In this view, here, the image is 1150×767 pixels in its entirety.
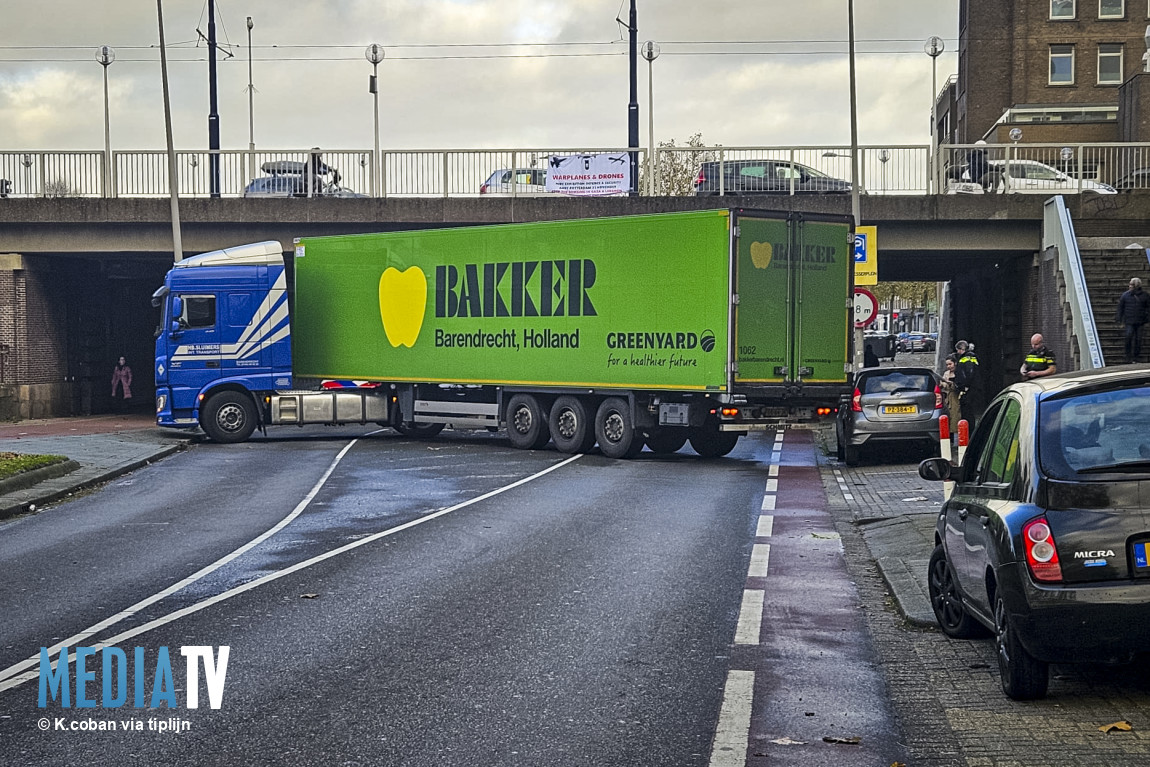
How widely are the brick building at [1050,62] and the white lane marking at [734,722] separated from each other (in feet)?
210

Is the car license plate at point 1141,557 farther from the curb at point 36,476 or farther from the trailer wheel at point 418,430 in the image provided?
the trailer wheel at point 418,430

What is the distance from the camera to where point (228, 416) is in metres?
25.7

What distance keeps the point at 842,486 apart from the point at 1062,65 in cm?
5835

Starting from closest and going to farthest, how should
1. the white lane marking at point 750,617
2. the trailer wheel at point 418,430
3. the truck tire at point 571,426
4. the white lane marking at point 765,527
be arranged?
the white lane marking at point 750,617 < the white lane marking at point 765,527 < the truck tire at point 571,426 < the trailer wheel at point 418,430

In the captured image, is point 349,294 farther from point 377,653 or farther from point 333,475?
point 377,653

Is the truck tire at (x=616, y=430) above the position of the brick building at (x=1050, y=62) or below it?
below

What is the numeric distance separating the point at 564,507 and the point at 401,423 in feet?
38.8

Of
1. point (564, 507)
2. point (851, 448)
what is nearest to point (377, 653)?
point (564, 507)

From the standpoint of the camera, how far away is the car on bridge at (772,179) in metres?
31.4

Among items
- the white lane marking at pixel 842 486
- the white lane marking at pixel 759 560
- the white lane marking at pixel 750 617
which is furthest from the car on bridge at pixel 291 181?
the white lane marking at pixel 750 617

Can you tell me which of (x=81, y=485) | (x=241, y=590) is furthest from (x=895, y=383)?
(x=241, y=590)

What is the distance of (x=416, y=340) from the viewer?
2494 cm

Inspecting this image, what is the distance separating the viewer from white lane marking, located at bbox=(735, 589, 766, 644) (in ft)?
26.1

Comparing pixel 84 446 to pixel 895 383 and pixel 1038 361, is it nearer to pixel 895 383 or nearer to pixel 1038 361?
pixel 895 383
